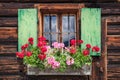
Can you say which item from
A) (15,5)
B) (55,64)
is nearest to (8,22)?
(15,5)

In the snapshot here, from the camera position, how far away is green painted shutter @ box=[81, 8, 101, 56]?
913cm

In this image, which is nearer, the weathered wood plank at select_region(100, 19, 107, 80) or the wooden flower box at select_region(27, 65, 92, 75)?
the wooden flower box at select_region(27, 65, 92, 75)

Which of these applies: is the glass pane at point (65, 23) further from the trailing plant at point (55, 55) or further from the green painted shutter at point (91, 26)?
the trailing plant at point (55, 55)

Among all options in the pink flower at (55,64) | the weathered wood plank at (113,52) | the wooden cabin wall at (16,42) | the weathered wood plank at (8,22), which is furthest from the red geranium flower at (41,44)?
the weathered wood plank at (113,52)

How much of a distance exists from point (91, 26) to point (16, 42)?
1.66 meters

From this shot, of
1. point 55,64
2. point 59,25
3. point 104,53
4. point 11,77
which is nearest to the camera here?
point 55,64

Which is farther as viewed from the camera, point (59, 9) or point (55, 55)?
point (59, 9)

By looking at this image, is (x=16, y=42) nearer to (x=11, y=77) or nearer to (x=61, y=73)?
(x=11, y=77)

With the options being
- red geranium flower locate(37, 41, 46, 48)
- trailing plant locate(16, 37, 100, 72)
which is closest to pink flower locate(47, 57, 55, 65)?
trailing plant locate(16, 37, 100, 72)

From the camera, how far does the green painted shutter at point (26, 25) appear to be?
9.10 m

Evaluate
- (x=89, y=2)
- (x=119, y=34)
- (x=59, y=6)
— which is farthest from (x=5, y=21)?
(x=119, y=34)

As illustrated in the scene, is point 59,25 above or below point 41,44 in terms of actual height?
above

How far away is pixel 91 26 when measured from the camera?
9156 millimetres

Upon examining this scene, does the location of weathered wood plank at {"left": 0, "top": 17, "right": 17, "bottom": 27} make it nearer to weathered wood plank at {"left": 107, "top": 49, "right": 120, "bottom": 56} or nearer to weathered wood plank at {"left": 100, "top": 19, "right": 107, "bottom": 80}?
weathered wood plank at {"left": 100, "top": 19, "right": 107, "bottom": 80}
